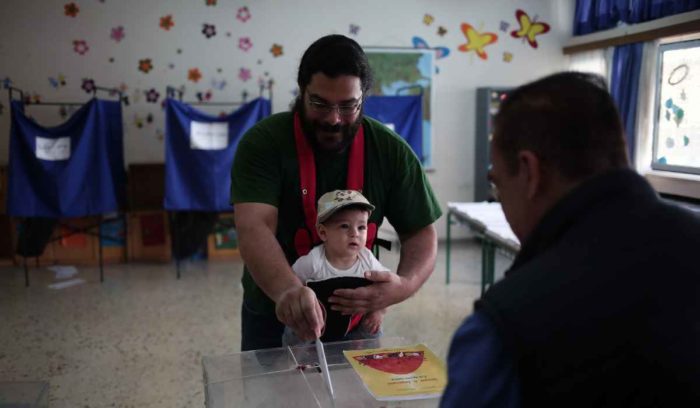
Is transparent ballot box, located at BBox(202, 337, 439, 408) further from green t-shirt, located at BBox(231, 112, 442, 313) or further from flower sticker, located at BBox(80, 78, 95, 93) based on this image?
flower sticker, located at BBox(80, 78, 95, 93)

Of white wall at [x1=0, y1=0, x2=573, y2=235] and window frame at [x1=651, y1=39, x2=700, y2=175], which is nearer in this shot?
Result: window frame at [x1=651, y1=39, x2=700, y2=175]

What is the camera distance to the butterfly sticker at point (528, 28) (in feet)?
21.2

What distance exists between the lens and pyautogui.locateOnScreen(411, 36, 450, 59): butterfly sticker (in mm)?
6238

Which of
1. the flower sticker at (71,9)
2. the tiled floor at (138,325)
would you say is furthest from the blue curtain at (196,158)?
the flower sticker at (71,9)

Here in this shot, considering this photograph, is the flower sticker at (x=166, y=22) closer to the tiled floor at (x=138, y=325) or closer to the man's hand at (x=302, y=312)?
the tiled floor at (x=138, y=325)

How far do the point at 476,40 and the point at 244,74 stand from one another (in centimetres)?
237

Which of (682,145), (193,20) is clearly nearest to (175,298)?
(193,20)

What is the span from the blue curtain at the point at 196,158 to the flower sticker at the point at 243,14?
1.14m

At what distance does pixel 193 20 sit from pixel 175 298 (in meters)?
2.65

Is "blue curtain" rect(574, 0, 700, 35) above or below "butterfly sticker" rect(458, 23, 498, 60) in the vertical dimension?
above

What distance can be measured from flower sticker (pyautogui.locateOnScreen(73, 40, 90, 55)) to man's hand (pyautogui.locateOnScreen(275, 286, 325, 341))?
5058 mm

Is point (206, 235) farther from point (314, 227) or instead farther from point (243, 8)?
point (314, 227)

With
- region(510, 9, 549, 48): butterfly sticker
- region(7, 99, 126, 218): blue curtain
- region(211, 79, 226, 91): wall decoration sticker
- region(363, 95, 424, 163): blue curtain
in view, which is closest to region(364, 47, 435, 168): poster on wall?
region(363, 95, 424, 163): blue curtain

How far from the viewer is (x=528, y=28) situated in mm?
6500
